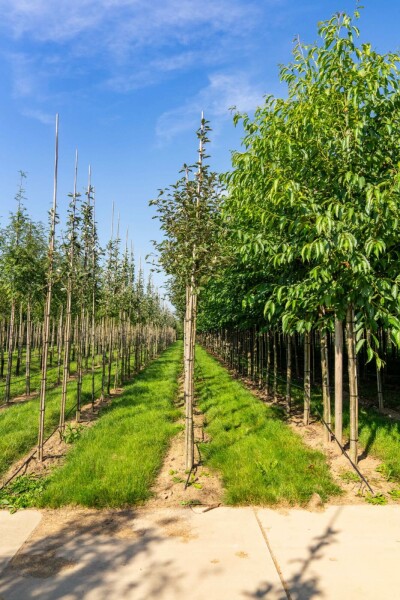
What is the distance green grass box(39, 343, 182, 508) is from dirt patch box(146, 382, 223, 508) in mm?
182

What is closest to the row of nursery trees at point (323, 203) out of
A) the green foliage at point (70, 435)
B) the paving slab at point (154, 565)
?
the paving slab at point (154, 565)

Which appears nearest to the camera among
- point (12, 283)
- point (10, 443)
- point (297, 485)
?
point (297, 485)

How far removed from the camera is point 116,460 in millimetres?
7555

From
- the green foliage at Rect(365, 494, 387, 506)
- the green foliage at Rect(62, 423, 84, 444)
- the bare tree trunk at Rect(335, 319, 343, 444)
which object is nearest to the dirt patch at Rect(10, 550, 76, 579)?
the green foliage at Rect(365, 494, 387, 506)

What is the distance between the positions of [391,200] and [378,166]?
1670 mm

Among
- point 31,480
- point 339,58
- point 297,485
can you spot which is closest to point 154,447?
point 31,480

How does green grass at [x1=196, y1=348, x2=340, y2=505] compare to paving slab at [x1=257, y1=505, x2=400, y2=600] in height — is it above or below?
above

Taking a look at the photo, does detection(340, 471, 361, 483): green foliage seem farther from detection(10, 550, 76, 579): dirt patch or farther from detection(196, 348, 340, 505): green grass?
A: detection(10, 550, 76, 579): dirt patch

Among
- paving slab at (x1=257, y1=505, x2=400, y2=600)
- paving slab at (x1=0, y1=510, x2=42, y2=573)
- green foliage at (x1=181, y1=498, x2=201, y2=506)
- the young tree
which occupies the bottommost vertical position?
paving slab at (x1=0, y1=510, x2=42, y2=573)

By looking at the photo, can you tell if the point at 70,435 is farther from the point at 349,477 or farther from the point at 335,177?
the point at 335,177

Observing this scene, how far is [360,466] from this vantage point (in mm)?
7352

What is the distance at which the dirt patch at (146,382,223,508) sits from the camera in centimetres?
624

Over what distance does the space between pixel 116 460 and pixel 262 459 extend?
109 inches

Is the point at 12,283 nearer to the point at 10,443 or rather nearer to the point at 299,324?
the point at 10,443
